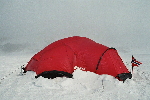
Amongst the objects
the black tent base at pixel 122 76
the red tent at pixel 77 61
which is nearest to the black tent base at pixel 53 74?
the red tent at pixel 77 61

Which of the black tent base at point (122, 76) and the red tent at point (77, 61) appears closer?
the black tent base at point (122, 76)

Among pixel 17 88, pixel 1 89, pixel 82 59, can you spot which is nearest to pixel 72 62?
pixel 82 59

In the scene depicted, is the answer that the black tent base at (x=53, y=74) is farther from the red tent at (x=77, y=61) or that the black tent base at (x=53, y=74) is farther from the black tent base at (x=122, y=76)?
the black tent base at (x=122, y=76)

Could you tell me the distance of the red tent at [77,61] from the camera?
32.9ft

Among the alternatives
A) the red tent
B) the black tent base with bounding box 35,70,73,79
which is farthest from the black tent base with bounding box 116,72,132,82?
the black tent base with bounding box 35,70,73,79

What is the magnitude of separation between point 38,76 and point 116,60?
511 centimetres

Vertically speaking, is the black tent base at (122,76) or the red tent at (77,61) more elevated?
the red tent at (77,61)

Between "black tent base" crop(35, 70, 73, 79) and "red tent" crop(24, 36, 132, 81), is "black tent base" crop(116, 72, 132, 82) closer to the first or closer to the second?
"red tent" crop(24, 36, 132, 81)

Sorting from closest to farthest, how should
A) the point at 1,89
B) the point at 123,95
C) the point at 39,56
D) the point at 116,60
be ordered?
the point at 123,95 < the point at 1,89 < the point at 116,60 < the point at 39,56

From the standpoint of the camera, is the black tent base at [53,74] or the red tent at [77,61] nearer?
the black tent base at [53,74]

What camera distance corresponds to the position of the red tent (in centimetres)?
1002

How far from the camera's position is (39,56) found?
11516 millimetres

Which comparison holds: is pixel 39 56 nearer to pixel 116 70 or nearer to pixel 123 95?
pixel 116 70

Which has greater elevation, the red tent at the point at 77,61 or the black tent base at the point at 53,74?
the red tent at the point at 77,61
